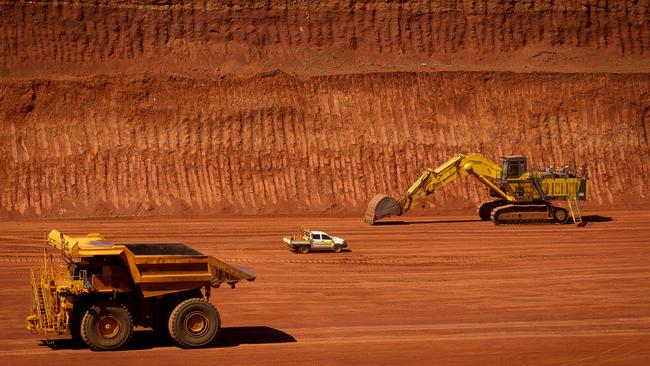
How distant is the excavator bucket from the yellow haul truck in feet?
78.9

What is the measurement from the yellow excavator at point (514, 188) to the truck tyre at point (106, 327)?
25.2 metres

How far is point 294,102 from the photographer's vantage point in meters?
53.8

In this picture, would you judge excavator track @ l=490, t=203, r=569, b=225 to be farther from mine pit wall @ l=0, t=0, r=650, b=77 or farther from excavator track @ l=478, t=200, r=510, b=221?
mine pit wall @ l=0, t=0, r=650, b=77

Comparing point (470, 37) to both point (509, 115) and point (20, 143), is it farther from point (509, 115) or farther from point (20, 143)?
point (20, 143)

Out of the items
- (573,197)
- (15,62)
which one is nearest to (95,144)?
(15,62)

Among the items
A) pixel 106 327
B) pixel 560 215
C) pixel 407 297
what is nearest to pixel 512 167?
pixel 560 215

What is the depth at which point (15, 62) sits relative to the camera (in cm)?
5450

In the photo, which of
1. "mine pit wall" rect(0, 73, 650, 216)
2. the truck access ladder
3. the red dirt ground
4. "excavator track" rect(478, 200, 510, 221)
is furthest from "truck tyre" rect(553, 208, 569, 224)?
"mine pit wall" rect(0, 73, 650, 216)

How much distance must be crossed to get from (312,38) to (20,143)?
1736cm

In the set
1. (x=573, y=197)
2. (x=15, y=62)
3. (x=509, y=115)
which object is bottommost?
(x=573, y=197)

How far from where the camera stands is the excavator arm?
43094 mm

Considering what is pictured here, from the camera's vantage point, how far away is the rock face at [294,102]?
1971 inches

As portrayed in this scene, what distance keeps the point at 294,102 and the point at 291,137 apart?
2126 mm

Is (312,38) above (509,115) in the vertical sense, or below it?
above
